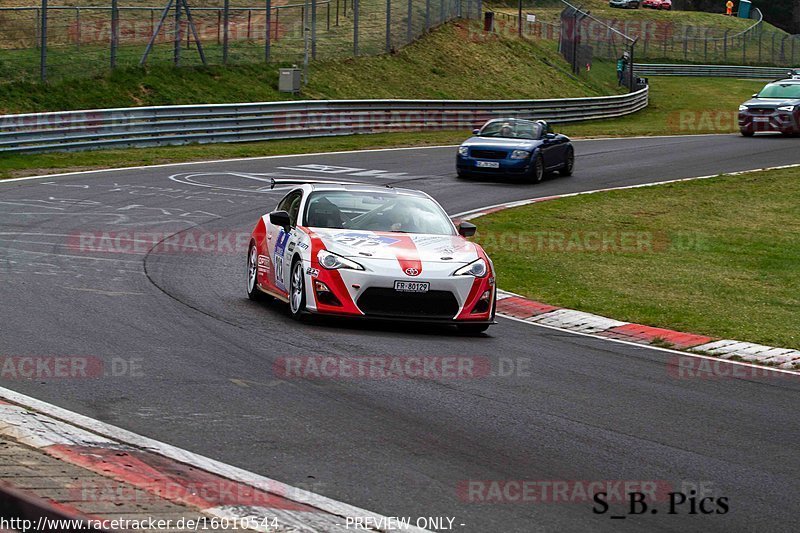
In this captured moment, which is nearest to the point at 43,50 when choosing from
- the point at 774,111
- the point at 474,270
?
the point at 774,111

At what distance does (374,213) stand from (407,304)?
5.89 ft

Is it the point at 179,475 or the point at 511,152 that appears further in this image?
the point at 511,152

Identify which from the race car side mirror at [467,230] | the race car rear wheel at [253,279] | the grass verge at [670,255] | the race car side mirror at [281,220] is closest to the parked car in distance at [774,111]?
the grass verge at [670,255]

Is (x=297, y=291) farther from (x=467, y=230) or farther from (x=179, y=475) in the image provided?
(x=179, y=475)

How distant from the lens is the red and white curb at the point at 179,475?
5.77 metres

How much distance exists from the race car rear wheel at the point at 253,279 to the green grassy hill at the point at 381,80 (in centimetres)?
1900

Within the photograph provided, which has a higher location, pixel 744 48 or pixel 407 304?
pixel 744 48

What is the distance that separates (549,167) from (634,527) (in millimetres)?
22340

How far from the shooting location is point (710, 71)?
7656cm

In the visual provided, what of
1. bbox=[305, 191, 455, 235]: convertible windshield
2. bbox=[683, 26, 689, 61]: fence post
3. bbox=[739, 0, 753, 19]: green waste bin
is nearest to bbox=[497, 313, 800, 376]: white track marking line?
bbox=[305, 191, 455, 235]: convertible windshield

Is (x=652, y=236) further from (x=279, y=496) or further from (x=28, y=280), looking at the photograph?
(x=279, y=496)

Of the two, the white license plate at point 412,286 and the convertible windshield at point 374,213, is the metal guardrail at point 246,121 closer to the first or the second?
the convertible windshield at point 374,213

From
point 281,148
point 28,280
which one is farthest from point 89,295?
point 281,148
